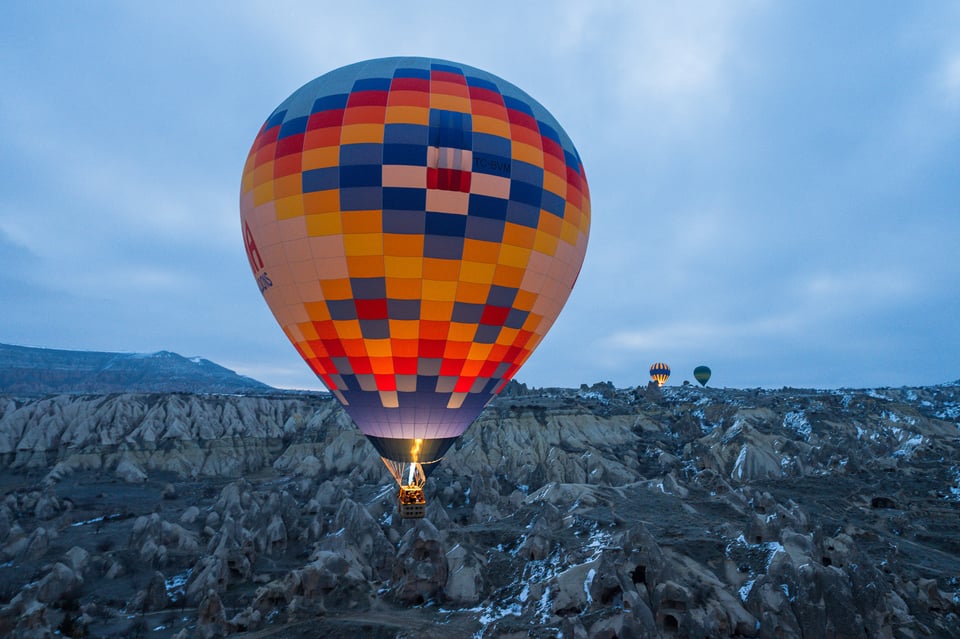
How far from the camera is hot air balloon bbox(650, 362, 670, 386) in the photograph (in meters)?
121

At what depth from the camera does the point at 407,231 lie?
1688 centimetres

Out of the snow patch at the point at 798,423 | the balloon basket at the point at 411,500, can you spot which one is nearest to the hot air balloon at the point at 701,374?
the snow patch at the point at 798,423

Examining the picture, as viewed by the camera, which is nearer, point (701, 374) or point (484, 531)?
point (484, 531)

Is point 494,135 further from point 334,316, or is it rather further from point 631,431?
point 631,431

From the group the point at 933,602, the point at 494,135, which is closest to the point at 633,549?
the point at 933,602

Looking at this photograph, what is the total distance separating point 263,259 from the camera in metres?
18.9

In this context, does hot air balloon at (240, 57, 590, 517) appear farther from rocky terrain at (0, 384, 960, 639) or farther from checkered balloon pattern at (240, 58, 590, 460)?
rocky terrain at (0, 384, 960, 639)

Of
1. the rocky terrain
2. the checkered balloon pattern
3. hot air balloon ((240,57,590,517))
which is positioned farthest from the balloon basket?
the rocky terrain

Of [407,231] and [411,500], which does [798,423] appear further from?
[407,231]

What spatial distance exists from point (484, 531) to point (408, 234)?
14683 millimetres

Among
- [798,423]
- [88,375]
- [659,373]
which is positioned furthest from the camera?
[88,375]

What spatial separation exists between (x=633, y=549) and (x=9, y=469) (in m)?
68.5

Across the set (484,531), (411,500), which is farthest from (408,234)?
(484,531)

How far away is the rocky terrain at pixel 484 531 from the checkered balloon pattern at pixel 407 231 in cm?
639
